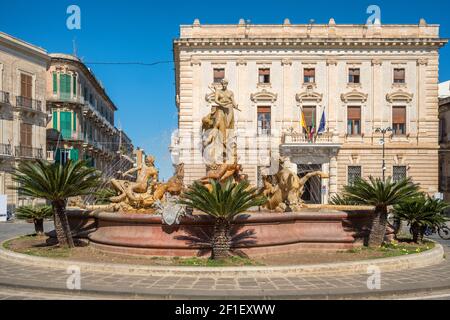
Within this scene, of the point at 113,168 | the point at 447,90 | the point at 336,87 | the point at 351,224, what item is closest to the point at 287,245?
the point at 351,224

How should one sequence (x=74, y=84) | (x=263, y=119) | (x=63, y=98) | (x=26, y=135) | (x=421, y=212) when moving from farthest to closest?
(x=74, y=84), (x=63, y=98), (x=263, y=119), (x=26, y=135), (x=421, y=212)

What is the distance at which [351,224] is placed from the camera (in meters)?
11.7

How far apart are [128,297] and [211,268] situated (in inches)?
74.4

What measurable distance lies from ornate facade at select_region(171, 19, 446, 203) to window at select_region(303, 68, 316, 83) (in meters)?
0.08

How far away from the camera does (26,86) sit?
113 feet

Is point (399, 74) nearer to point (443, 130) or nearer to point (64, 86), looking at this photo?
point (443, 130)

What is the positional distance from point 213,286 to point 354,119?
1207 inches

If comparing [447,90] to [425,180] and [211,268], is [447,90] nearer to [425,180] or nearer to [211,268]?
[425,180]

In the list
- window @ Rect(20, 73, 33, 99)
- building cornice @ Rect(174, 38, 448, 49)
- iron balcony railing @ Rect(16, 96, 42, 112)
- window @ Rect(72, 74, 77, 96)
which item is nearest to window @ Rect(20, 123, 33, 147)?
iron balcony railing @ Rect(16, 96, 42, 112)

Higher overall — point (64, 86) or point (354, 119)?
point (64, 86)

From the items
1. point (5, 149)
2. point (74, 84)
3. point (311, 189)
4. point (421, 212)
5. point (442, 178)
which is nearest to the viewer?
point (421, 212)

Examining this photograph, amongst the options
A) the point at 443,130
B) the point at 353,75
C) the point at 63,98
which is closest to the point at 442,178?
the point at 443,130

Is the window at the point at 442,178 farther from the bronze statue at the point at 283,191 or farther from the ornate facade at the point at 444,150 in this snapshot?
the bronze statue at the point at 283,191

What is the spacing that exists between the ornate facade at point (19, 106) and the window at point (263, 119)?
56.4ft
